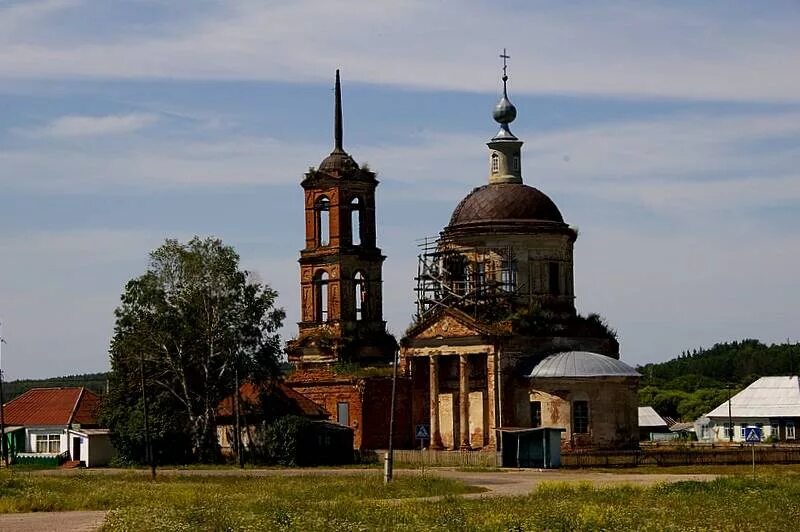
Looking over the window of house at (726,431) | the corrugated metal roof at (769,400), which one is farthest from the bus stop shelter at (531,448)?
the window of house at (726,431)

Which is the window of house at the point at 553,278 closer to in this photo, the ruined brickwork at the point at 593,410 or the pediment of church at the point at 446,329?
the pediment of church at the point at 446,329

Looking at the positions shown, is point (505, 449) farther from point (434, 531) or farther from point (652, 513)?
point (434, 531)

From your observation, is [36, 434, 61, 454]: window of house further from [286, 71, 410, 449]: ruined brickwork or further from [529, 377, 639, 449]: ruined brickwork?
[529, 377, 639, 449]: ruined brickwork

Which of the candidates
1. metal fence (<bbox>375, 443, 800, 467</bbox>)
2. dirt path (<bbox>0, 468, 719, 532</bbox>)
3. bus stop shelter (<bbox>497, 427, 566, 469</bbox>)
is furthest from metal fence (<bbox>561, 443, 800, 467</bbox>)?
dirt path (<bbox>0, 468, 719, 532</bbox>)

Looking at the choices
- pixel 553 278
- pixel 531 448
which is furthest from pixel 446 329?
pixel 531 448

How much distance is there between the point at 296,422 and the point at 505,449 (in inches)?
346

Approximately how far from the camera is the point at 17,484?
41.6m

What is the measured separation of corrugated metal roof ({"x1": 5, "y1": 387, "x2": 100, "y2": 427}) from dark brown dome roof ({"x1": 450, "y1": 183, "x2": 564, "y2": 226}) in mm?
18967

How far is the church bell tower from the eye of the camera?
223 ft

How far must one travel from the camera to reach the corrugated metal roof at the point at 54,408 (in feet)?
223

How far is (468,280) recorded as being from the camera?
6638 cm

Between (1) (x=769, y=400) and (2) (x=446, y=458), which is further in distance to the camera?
(1) (x=769, y=400)

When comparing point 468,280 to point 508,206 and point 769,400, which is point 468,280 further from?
point 769,400

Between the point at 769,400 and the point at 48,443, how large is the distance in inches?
1624
